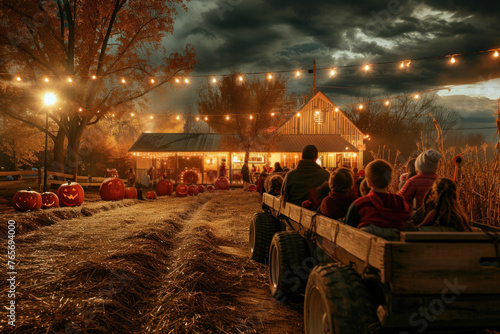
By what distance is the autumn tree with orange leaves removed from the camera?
18516mm

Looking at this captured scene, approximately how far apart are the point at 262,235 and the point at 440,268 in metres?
3.50

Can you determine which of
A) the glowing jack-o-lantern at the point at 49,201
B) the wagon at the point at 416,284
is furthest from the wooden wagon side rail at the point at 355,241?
the glowing jack-o-lantern at the point at 49,201

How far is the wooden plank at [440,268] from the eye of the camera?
2027mm

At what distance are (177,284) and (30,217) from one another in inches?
220

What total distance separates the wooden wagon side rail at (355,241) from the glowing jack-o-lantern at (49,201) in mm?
9414

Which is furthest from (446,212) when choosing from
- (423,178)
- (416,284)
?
(423,178)

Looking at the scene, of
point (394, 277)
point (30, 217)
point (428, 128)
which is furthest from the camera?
point (428, 128)

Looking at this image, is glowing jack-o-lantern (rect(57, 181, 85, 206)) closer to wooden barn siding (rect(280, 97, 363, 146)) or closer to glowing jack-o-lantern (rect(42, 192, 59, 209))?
glowing jack-o-lantern (rect(42, 192, 59, 209))

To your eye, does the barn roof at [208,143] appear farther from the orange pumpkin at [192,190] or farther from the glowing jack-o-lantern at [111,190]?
the glowing jack-o-lantern at [111,190]

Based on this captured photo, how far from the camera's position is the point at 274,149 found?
30281 mm

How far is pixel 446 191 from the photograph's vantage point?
9.55 ft

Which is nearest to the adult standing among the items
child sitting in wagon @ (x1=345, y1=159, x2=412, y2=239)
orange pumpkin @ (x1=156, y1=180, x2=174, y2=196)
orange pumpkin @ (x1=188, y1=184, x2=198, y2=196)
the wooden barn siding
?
orange pumpkin @ (x1=188, y1=184, x2=198, y2=196)

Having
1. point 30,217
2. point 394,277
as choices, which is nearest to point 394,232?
point 394,277

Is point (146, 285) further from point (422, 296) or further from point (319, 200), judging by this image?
point (422, 296)
